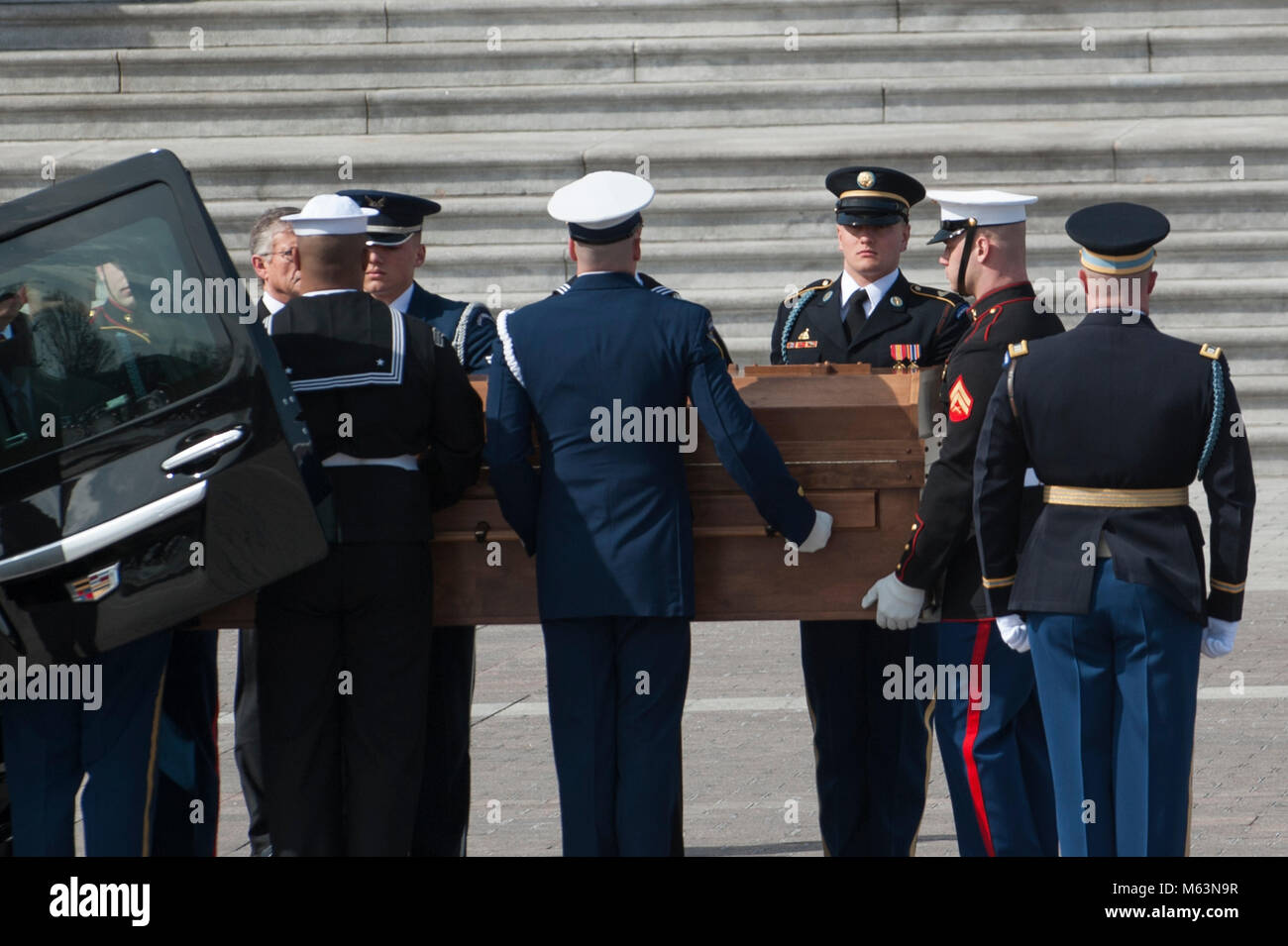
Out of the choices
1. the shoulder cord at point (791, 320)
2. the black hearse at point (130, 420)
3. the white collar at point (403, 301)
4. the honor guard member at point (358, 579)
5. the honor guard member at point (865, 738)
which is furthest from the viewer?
the shoulder cord at point (791, 320)

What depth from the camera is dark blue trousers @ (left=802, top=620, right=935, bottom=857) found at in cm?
506

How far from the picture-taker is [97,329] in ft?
13.7

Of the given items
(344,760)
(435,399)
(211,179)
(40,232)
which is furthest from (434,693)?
(211,179)

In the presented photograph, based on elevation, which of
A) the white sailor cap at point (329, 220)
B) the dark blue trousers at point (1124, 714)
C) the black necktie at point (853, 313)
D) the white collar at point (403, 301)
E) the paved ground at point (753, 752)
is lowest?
the paved ground at point (753, 752)

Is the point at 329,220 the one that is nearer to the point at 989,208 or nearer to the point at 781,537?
the point at 781,537

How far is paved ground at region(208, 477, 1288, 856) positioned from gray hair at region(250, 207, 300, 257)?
76.9 inches

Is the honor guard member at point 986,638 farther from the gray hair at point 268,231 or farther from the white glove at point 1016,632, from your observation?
the gray hair at point 268,231

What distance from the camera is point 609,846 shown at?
462 cm

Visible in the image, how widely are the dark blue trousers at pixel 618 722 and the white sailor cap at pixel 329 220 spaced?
1.17 meters

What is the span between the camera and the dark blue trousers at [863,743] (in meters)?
5.06

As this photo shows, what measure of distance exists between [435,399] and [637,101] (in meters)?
10.5

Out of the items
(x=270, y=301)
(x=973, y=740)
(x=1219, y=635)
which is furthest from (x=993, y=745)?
(x=270, y=301)

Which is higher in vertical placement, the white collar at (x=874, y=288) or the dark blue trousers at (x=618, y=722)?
the white collar at (x=874, y=288)

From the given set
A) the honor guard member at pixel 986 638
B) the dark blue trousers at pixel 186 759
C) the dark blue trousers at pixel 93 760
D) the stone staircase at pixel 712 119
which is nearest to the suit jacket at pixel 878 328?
the honor guard member at pixel 986 638
